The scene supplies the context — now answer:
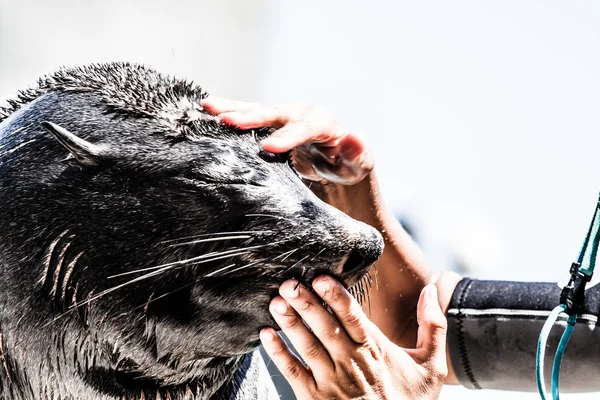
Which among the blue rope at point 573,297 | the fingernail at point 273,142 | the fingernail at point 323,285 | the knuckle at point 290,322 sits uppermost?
the fingernail at point 273,142

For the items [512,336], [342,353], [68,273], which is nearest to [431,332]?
[342,353]

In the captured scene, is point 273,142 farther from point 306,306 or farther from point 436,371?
point 436,371

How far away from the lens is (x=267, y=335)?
0.96 meters

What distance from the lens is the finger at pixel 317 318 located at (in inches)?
35.3

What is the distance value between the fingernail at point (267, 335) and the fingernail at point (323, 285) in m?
0.11

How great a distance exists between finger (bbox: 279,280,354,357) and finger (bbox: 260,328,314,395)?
51 millimetres

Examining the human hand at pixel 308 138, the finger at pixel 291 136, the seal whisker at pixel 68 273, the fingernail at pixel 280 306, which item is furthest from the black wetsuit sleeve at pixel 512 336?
the seal whisker at pixel 68 273

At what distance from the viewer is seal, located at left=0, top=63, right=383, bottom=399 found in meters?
0.90

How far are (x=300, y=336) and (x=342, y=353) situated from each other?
0.24ft

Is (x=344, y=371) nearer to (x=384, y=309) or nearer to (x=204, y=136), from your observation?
(x=204, y=136)

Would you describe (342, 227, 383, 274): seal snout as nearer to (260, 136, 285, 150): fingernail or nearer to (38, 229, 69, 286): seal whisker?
(260, 136, 285, 150): fingernail

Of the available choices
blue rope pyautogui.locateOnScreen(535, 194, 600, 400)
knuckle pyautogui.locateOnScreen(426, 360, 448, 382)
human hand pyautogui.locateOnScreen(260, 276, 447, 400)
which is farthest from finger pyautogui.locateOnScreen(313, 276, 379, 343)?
blue rope pyautogui.locateOnScreen(535, 194, 600, 400)

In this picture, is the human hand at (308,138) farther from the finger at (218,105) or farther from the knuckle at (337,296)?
the knuckle at (337,296)

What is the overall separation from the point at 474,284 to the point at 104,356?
4.21 feet
